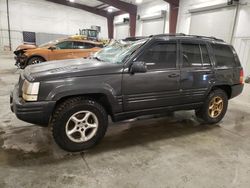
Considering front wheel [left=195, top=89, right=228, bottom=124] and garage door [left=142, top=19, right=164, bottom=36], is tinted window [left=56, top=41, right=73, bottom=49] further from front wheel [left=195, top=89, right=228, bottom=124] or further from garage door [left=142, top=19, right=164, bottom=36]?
garage door [left=142, top=19, right=164, bottom=36]

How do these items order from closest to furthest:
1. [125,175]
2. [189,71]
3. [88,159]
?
[125,175] → [88,159] → [189,71]

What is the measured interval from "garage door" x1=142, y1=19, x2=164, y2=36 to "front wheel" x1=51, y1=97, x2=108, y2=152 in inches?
507

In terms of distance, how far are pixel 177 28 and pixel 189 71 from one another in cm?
1062

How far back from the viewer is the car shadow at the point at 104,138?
Result: 7.97 ft

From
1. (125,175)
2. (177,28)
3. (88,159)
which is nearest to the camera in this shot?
(125,175)

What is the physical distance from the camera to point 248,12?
8.89 m

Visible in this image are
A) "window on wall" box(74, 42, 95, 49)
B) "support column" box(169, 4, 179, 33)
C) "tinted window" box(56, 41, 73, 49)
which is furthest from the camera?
"support column" box(169, 4, 179, 33)

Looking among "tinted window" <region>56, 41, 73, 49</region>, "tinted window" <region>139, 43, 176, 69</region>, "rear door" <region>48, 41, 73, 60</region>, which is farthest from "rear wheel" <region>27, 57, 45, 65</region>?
"tinted window" <region>139, 43, 176, 69</region>

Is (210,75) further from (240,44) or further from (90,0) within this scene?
(90,0)

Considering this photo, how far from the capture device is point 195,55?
3301 millimetres

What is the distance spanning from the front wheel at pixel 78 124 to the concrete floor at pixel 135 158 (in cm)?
14

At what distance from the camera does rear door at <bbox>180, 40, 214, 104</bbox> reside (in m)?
3.16

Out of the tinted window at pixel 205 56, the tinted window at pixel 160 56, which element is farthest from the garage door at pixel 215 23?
the tinted window at pixel 160 56

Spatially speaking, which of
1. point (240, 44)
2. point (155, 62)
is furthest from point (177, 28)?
point (155, 62)
